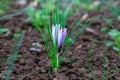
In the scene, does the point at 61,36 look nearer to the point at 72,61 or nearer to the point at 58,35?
the point at 58,35

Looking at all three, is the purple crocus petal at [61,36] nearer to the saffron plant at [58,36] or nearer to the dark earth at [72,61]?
the saffron plant at [58,36]

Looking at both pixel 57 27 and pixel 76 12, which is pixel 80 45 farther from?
pixel 76 12

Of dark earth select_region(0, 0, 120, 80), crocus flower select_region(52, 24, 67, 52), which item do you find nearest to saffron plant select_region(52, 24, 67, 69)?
crocus flower select_region(52, 24, 67, 52)

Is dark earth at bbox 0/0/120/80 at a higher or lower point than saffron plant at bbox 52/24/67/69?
lower

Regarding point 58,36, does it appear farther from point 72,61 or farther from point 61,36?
point 72,61

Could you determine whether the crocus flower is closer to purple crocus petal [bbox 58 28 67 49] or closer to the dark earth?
purple crocus petal [bbox 58 28 67 49]

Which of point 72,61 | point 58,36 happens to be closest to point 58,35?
point 58,36

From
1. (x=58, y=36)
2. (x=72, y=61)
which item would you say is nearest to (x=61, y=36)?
(x=58, y=36)

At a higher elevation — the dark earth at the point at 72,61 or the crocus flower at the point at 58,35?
the crocus flower at the point at 58,35

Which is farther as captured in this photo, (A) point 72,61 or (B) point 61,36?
(A) point 72,61

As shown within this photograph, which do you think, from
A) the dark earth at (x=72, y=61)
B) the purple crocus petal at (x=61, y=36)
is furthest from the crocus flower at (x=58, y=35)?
the dark earth at (x=72, y=61)

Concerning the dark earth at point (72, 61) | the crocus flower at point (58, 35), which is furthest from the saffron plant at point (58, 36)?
the dark earth at point (72, 61)

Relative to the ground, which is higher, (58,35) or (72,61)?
(58,35)
